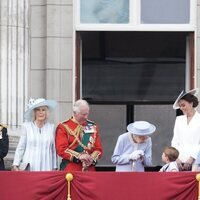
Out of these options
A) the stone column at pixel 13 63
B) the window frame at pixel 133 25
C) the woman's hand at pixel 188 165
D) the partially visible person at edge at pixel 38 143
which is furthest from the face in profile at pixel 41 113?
the window frame at pixel 133 25

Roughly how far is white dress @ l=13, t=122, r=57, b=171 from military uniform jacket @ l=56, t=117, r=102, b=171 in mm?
A: 208

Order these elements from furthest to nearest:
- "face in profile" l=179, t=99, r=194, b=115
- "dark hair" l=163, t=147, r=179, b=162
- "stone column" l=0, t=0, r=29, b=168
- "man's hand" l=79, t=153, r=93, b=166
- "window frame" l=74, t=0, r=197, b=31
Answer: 1. "window frame" l=74, t=0, r=197, b=31
2. "stone column" l=0, t=0, r=29, b=168
3. "face in profile" l=179, t=99, r=194, b=115
4. "man's hand" l=79, t=153, r=93, b=166
5. "dark hair" l=163, t=147, r=179, b=162

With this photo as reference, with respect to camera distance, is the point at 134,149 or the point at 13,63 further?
the point at 13,63

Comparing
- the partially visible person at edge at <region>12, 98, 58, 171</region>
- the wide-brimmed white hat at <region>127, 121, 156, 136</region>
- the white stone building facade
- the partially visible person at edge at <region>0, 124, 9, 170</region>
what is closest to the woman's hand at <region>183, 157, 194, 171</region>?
the wide-brimmed white hat at <region>127, 121, 156, 136</region>

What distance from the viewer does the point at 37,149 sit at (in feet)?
42.5

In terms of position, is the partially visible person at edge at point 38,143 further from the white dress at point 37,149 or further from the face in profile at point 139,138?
the face in profile at point 139,138

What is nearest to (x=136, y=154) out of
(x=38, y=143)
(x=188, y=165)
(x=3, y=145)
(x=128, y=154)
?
(x=128, y=154)

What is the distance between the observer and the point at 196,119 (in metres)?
13.1

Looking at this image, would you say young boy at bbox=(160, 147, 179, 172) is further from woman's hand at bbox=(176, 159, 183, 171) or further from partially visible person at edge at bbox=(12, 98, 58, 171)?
partially visible person at edge at bbox=(12, 98, 58, 171)

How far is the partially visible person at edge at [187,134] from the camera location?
1288 centimetres

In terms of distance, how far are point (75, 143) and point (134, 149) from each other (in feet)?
2.66

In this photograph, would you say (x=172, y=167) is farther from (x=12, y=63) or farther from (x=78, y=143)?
(x=12, y=63)

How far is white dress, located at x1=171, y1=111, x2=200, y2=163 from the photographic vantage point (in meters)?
13.0

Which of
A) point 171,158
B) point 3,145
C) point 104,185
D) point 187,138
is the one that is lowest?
point 104,185
